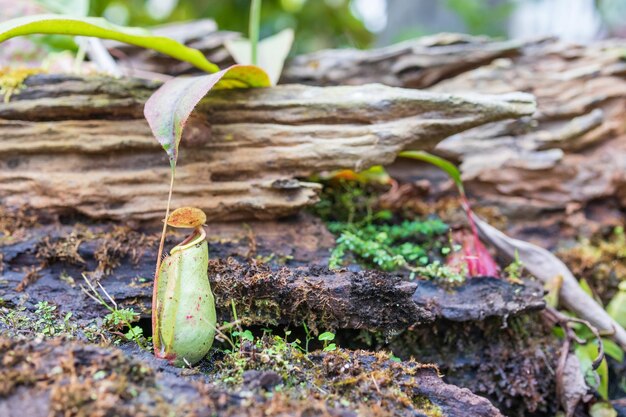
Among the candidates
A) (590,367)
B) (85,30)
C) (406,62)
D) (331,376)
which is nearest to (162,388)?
(331,376)

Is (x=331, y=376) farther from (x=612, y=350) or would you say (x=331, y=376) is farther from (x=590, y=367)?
(x=612, y=350)

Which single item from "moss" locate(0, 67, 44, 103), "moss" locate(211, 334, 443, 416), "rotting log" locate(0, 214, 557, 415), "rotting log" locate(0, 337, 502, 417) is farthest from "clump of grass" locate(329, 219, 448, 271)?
"moss" locate(0, 67, 44, 103)

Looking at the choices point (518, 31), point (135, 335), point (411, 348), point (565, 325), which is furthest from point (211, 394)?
point (518, 31)

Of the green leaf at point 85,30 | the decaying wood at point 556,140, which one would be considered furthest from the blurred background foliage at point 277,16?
the green leaf at point 85,30

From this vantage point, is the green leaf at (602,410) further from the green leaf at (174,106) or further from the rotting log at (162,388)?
the green leaf at (174,106)

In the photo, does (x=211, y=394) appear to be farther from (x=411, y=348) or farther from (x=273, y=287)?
(x=411, y=348)

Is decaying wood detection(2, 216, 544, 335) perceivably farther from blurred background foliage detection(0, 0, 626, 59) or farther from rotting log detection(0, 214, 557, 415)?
blurred background foliage detection(0, 0, 626, 59)
